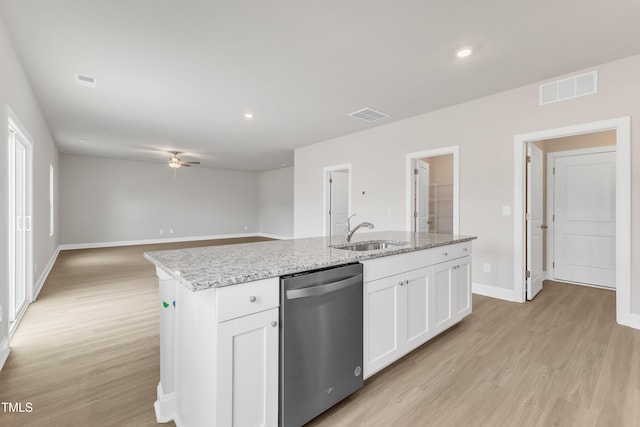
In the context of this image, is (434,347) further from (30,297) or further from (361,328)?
(30,297)

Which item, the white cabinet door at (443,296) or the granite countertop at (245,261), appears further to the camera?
the white cabinet door at (443,296)

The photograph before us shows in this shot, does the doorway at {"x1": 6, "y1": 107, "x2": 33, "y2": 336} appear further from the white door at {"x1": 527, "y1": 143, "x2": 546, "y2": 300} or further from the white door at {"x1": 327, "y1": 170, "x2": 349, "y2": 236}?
the white door at {"x1": 527, "y1": 143, "x2": 546, "y2": 300}

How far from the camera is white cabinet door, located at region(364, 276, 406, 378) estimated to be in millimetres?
1880

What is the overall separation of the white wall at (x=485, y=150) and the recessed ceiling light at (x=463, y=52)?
51.5 inches

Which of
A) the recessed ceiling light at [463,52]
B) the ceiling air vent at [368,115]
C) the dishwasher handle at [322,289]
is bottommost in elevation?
the dishwasher handle at [322,289]

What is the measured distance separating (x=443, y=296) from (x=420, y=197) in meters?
2.61

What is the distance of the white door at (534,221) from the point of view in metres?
3.65

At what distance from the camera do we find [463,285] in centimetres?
282

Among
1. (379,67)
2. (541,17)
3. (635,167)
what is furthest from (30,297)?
(635,167)

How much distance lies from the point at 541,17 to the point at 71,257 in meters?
9.25

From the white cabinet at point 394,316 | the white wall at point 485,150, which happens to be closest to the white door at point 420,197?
the white wall at point 485,150

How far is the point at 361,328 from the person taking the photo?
1.81m

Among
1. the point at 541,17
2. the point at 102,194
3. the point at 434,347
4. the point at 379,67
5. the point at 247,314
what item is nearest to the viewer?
the point at 247,314

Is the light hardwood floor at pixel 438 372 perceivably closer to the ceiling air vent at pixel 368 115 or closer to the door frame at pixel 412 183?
the door frame at pixel 412 183
